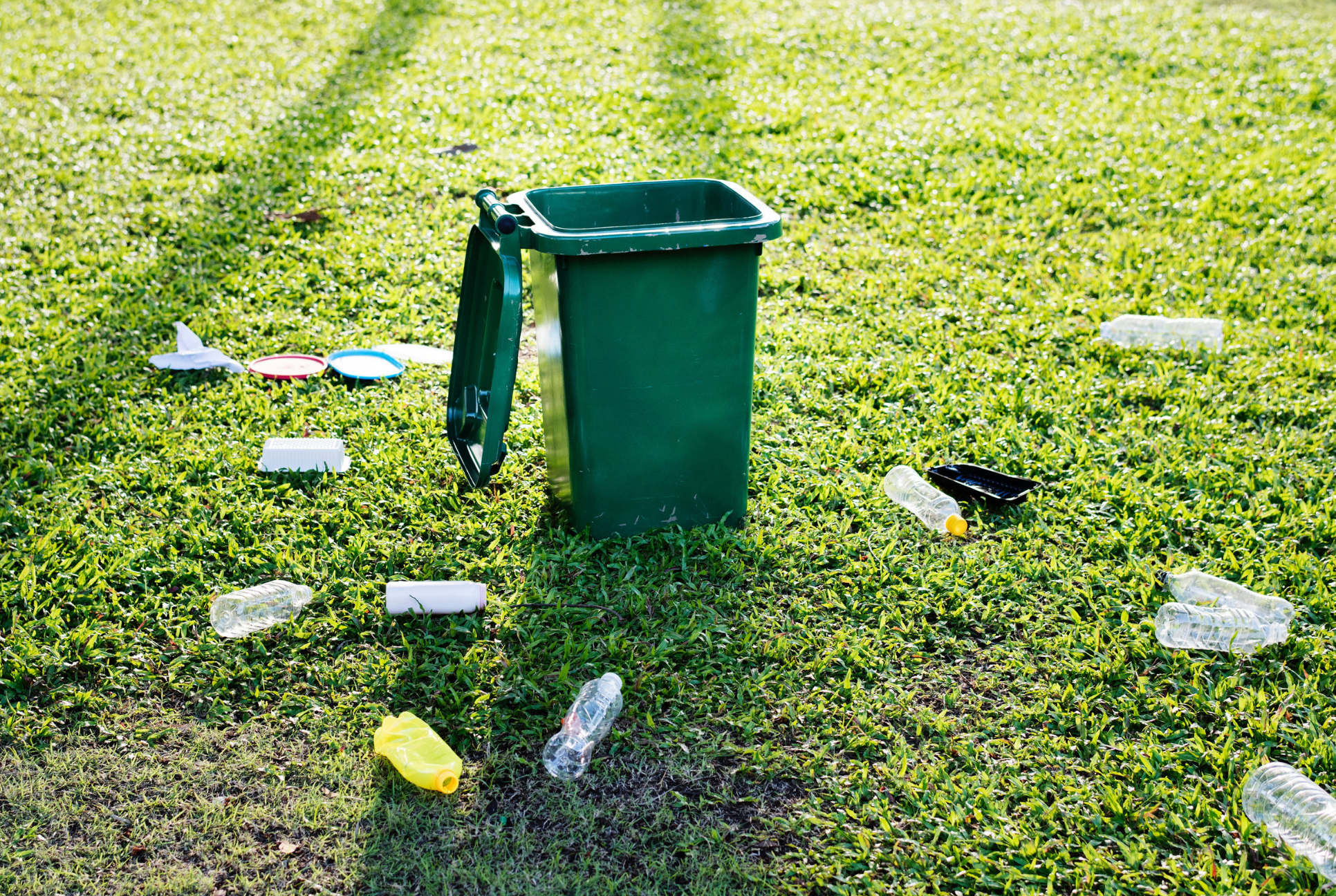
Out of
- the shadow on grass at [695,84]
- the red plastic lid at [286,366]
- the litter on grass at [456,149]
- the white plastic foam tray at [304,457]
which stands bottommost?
the white plastic foam tray at [304,457]

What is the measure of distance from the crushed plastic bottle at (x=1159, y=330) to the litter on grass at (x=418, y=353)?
2.82 metres

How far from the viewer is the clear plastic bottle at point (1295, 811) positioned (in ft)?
7.20

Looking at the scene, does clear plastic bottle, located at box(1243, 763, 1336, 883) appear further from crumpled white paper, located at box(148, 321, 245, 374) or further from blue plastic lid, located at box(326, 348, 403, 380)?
crumpled white paper, located at box(148, 321, 245, 374)

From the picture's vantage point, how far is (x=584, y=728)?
2496mm

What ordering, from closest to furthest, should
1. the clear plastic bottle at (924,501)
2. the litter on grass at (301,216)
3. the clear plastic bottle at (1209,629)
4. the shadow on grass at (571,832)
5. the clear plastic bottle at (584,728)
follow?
the shadow on grass at (571,832)
the clear plastic bottle at (584,728)
the clear plastic bottle at (1209,629)
the clear plastic bottle at (924,501)
the litter on grass at (301,216)

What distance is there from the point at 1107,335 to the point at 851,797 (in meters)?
2.84

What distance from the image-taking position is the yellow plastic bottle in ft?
7.70

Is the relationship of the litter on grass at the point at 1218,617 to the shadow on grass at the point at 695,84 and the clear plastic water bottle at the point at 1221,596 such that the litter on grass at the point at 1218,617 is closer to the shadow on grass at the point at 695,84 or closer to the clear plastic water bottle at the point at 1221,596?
the clear plastic water bottle at the point at 1221,596

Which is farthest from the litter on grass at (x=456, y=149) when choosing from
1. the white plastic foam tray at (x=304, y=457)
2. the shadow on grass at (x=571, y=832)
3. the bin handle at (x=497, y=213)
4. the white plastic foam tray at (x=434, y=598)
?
the shadow on grass at (x=571, y=832)

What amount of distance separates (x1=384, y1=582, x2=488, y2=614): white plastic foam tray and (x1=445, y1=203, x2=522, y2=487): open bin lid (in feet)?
1.06

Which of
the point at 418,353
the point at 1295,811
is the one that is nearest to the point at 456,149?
the point at 418,353

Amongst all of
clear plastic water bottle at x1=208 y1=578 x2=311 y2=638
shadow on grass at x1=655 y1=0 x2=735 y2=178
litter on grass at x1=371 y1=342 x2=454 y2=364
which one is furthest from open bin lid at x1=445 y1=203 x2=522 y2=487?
shadow on grass at x1=655 y1=0 x2=735 y2=178

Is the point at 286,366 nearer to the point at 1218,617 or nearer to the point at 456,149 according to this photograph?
the point at 456,149

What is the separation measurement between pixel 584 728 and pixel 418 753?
0.40 meters
